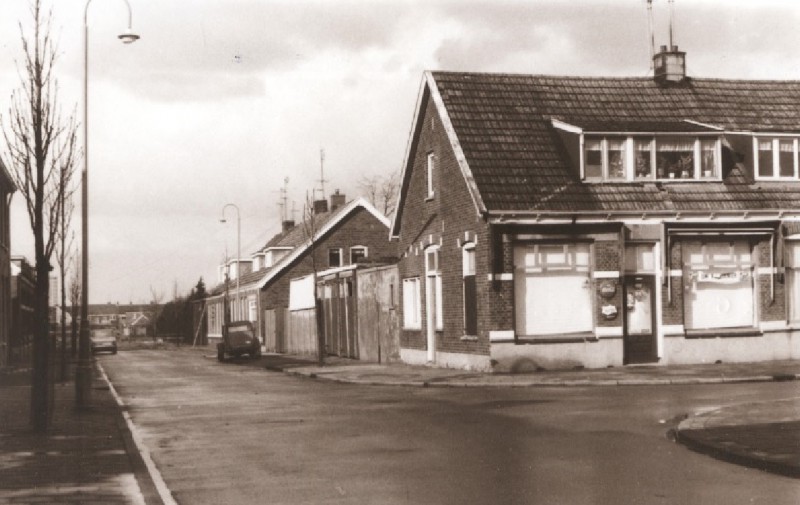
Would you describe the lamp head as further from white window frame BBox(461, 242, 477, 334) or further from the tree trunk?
white window frame BBox(461, 242, 477, 334)

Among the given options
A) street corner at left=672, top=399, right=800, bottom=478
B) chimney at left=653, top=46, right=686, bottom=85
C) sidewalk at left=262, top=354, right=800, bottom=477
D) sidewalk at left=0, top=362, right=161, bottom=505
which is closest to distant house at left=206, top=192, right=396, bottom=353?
sidewalk at left=262, top=354, right=800, bottom=477

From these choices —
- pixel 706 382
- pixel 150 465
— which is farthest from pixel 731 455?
pixel 706 382

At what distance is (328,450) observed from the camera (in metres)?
12.8

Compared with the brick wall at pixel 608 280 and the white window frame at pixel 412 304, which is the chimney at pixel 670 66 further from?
the white window frame at pixel 412 304

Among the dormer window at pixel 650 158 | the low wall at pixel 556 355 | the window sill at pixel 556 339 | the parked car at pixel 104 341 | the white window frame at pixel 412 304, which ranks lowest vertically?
the parked car at pixel 104 341

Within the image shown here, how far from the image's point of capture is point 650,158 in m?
26.9

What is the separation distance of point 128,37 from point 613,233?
12.6m

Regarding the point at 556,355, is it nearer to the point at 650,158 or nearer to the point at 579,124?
the point at 650,158

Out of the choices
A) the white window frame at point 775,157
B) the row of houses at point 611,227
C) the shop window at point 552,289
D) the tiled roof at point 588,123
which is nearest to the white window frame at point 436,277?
the row of houses at point 611,227

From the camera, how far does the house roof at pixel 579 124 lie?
26.1 m

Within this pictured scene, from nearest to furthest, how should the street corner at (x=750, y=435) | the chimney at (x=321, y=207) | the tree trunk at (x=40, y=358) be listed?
1. the street corner at (x=750, y=435)
2. the tree trunk at (x=40, y=358)
3. the chimney at (x=321, y=207)

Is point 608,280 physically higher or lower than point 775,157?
lower

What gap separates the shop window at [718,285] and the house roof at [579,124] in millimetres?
1130

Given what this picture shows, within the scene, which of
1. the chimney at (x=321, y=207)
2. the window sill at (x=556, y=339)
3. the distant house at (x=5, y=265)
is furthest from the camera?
the chimney at (x=321, y=207)
